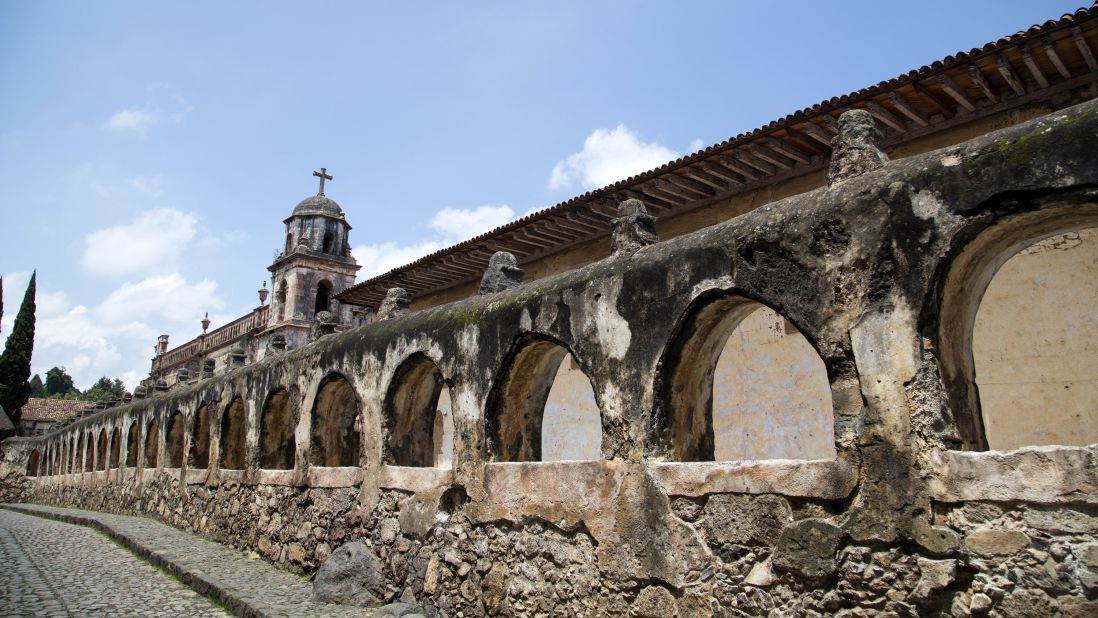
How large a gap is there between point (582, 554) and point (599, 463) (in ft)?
2.01

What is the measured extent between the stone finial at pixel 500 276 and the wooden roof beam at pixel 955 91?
190 inches

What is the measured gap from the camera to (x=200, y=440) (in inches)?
506

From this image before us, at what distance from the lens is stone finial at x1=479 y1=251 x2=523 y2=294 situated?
688 centimetres

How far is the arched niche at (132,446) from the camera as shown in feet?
54.9

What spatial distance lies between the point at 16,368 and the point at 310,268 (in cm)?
1673

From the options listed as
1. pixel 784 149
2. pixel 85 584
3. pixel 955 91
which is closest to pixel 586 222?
pixel 784 149

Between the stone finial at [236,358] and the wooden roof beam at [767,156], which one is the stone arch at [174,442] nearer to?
the stone finial at [236,358]

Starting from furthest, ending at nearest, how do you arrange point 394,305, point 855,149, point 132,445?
point 132,445, point 394,305, point 855,149

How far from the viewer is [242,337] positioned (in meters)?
34.6

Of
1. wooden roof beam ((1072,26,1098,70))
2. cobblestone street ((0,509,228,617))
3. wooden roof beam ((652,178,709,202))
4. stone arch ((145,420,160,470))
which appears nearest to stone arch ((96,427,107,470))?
stone arch ((145,420,160,470))

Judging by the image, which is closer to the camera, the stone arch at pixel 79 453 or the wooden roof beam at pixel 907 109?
the wooden roof beam at pixel 907 109

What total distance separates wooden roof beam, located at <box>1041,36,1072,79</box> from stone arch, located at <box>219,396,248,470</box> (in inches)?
423

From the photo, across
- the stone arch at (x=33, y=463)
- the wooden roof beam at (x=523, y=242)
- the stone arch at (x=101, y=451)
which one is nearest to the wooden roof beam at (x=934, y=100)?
the wooden roof beam at (x=523, y=242)

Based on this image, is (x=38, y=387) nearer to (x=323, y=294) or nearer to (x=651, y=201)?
(x=323, y=294)
